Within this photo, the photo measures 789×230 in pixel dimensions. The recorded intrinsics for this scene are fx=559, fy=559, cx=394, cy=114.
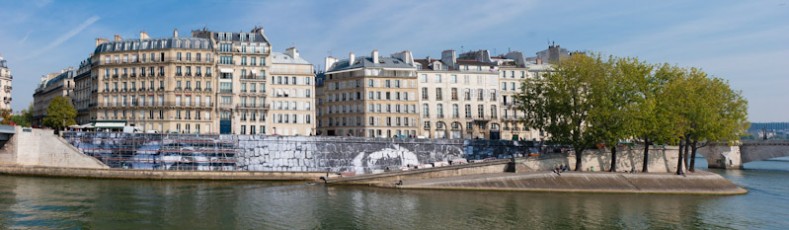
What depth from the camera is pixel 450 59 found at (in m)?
85.2

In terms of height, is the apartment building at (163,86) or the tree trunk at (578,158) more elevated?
the apartment building at (163,86)

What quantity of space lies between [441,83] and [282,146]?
2868 centimetres

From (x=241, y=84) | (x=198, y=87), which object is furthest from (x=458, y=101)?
(x=198, y=87)

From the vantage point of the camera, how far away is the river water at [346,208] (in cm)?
3338

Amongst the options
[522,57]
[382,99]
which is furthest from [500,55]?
[382,99]

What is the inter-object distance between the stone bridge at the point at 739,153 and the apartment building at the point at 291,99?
2520 inches

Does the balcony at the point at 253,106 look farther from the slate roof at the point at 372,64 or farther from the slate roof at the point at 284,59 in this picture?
the slate roof at the point at 372,64

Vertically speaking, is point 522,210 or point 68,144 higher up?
point 68,144

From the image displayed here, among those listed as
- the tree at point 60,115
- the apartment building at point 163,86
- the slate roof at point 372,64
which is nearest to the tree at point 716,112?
the slate roof at point 372,64

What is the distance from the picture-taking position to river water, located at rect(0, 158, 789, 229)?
33375mm

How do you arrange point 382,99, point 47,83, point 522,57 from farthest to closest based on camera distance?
point 47,83, point 522,57, point 382,99

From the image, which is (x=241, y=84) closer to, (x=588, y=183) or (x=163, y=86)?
(x=163, y=86)

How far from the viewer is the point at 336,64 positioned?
89.6m

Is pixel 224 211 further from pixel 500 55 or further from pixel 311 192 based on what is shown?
pixel 500 55
